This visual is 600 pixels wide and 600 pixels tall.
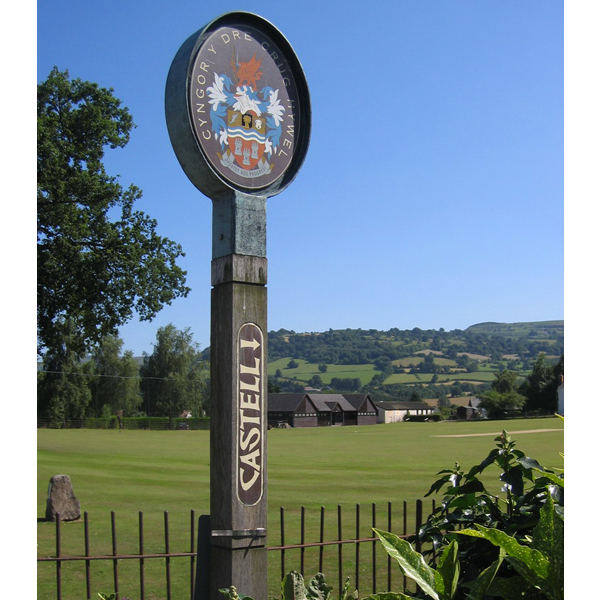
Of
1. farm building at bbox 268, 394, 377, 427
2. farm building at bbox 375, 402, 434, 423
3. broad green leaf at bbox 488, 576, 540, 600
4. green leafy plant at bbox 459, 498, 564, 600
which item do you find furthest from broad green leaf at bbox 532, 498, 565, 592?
farm building at bbox 375, 402, 434, 423

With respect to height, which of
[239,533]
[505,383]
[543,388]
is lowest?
[505,383]

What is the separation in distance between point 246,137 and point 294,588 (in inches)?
103

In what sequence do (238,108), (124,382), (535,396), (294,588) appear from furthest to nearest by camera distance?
(535,396) → (124,382) → (238,108) → (294,588)

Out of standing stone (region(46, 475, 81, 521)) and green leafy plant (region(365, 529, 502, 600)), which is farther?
standing stone (region(46, 475, 81, 521))

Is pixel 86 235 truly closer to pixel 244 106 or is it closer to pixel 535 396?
pixel 244 106

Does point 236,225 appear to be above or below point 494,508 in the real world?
above

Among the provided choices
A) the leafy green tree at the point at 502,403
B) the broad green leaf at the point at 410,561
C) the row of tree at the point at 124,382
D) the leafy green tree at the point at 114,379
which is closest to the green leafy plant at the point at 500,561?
the broad green leaf at the point at 410,561

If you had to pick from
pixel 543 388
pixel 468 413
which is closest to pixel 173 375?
pixel 543 388

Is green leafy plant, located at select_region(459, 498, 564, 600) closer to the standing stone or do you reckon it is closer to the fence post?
the fence post

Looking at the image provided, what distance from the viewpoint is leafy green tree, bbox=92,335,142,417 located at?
2376 inches

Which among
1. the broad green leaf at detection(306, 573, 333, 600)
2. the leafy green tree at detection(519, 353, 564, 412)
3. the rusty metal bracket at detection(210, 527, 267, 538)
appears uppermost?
the broad green leaf at detection(306, 573, 333, 600)

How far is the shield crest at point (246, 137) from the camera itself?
3992 mm

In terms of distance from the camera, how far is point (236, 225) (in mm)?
4023
